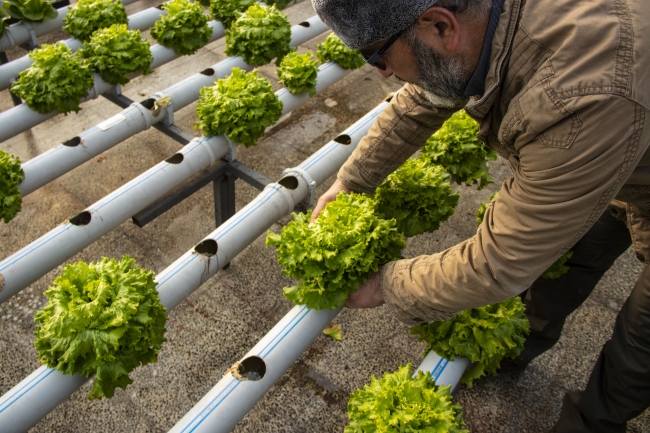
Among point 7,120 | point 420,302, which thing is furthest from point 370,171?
point 7,120

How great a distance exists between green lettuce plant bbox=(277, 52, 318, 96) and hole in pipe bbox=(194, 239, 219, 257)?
2413mm

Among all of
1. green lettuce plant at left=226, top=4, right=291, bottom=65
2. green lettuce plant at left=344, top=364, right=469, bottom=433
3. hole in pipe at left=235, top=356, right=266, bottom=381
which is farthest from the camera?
green lettuce plant at left=226, top=4, right=291, bottom=65

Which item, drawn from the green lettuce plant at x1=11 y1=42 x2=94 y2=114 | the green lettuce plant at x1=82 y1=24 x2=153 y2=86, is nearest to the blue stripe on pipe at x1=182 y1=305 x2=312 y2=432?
the green lettuce plant at x1=11 y1=42 x2=94 y2=114

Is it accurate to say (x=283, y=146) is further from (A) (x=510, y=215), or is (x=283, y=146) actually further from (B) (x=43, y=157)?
(A) (x=510, y=215)

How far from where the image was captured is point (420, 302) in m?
2.55

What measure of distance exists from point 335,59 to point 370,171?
3.22 meters

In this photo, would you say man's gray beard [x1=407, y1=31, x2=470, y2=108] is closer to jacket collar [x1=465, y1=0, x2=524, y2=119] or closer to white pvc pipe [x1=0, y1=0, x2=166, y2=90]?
jacket collar [x1=465, y1=0, x2=524, y2=119]

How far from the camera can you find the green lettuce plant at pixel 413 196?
3723mm

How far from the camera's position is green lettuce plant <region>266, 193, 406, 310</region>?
2.88 meters

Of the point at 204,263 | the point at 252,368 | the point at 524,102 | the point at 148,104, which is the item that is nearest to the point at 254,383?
the point at 252,368

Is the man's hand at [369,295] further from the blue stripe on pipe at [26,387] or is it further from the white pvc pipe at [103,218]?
the white pvc pipe at [103,218]

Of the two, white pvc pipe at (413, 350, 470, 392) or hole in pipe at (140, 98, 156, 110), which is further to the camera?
hole in pipe at (140, 98, 156, 110)

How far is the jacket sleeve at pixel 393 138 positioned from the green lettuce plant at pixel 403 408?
1.28 m

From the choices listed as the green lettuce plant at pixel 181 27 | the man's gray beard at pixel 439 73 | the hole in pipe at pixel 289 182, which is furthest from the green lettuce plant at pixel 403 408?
the green lettuce plant at pixel 181 27
